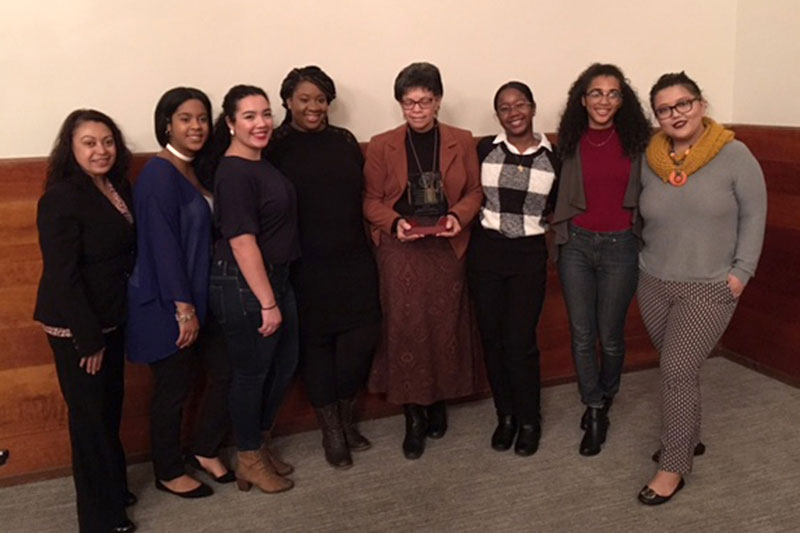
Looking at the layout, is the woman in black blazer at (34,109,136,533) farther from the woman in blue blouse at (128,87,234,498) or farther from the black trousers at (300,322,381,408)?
the black trousers at (300,322,381,408)

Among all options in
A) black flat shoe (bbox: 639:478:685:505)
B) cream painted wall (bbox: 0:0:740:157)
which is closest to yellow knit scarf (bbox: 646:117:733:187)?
cream painted wall (bbox: 0:0:740:157)

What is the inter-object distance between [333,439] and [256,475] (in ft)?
1.16

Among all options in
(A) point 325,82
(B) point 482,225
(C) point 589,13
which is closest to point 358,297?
(B) point 482,225

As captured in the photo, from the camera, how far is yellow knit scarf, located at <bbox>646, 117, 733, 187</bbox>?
2369mm

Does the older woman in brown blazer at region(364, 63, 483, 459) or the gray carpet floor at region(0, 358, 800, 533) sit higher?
the older woman in brown blazer at region(364, 63, 483, 459)

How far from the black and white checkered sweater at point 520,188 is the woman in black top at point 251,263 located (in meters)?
0.82

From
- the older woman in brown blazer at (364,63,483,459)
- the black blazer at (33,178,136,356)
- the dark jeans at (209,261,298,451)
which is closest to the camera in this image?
the black blazer at (33,178,136,356)

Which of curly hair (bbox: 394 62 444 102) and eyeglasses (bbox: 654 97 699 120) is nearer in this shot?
eyeglasses (bbox: 654 97 699 120)

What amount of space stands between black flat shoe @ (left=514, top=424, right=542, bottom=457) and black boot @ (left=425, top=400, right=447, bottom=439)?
1.16 ft

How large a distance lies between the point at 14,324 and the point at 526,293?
80.6 inches

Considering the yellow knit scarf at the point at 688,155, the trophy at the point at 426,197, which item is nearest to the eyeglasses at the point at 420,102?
the trophy at the point at 426,197

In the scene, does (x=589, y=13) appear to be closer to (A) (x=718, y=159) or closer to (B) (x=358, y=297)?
(A) (x=718, y=159)

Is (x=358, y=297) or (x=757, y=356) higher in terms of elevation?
(x=358, y=297)

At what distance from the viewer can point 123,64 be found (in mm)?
2727
